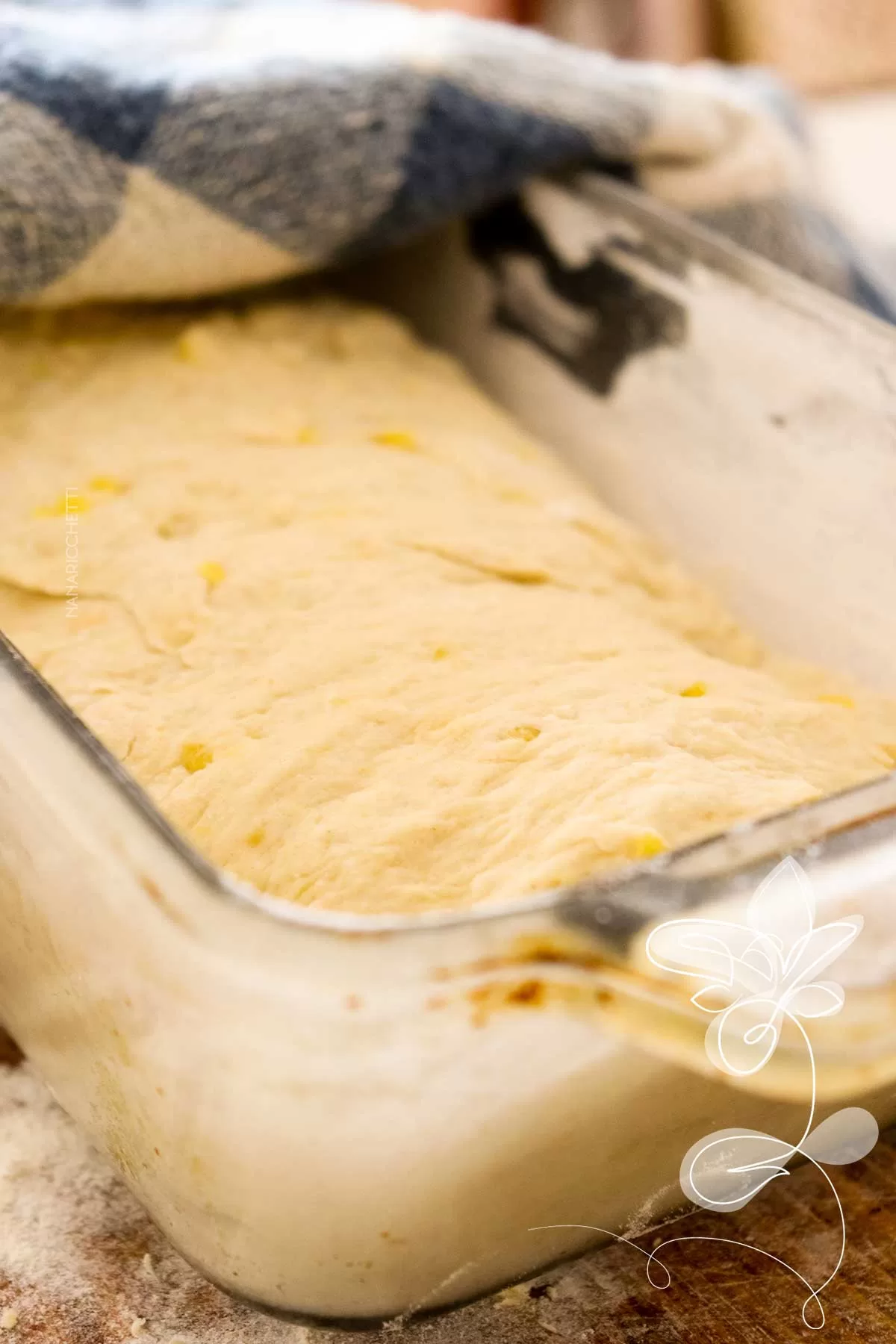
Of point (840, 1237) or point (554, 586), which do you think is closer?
point (840, 1237)

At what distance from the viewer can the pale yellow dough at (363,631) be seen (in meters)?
0.54

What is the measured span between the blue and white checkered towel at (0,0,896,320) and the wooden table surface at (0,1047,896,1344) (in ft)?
1.82

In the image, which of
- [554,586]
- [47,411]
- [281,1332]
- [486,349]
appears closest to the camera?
[281,1332]

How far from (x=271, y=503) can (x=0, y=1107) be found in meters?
0.35

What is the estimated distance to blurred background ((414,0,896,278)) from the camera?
164 centimetres

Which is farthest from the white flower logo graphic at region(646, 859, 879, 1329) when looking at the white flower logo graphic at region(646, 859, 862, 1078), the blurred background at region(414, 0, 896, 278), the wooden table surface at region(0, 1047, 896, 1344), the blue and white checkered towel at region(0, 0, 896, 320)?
the blurred background at region(414, 0, 896, 278)

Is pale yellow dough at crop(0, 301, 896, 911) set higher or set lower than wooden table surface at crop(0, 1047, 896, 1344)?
higher

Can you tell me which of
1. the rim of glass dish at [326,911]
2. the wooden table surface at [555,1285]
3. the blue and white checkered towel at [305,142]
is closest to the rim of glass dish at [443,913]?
the rim of glass dish at [326,911]

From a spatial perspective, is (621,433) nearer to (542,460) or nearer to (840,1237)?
(542,460)

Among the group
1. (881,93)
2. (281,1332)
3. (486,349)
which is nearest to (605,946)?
(281,1332)

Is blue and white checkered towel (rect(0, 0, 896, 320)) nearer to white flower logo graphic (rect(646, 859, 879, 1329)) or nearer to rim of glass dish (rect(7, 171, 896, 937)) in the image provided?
rim of glass dish (rect(7, 171, 896, 937))

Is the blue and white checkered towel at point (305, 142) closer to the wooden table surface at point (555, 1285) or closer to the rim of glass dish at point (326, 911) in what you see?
the rim of glass dish at point (326, 911)

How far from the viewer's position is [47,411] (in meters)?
0.83

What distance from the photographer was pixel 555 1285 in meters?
0.52
